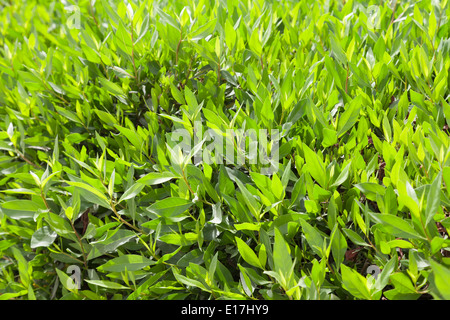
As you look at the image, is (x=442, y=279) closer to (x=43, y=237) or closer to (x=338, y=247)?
(x=338, y=247)

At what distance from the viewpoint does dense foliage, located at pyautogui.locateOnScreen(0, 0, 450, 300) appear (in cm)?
151

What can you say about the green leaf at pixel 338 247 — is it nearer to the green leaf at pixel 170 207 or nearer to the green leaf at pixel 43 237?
the green leaf at pixel 170 207

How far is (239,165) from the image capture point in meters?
1.79

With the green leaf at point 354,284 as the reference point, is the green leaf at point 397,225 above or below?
above

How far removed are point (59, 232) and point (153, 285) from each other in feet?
1.48

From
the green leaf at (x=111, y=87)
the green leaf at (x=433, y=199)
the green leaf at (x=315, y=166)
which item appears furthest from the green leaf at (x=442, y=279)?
the green leaf at (x=111, y=87)

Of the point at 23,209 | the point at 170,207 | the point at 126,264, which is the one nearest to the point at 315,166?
the point at 170,207

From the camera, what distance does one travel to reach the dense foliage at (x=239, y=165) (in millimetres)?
1512

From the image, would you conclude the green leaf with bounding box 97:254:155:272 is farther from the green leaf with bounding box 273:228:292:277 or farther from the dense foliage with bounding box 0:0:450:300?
the green leaf with bounding box 273:228:292:277

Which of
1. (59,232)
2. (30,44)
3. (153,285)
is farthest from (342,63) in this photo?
(30,44)

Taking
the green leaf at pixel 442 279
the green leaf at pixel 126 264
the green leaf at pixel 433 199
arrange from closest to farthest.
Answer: the green leaf at pixel 442 279 < the green leaf at pixel 433 199 < the green leaf at pixel 126 264

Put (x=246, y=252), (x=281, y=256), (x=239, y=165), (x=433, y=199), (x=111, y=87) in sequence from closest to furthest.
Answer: (x=433, y=199)
(x=281, y=256)
(x=246, y=252)
(x=239, y=165)
(x=111, y=87)

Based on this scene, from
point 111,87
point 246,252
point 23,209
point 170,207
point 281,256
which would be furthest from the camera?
point 111,87
